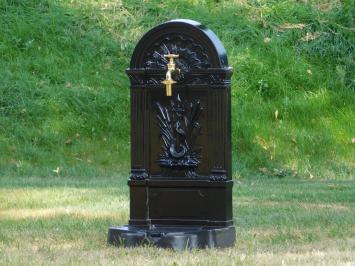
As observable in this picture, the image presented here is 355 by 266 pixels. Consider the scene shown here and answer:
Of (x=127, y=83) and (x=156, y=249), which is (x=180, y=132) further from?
(x=127, y=83)

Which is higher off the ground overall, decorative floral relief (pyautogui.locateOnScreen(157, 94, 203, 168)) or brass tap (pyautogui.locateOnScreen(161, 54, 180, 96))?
brass tap (pyautogui.locateOnScreen(161, 54, 180, 96))

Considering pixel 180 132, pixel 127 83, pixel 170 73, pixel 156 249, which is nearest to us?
pixel 156 249

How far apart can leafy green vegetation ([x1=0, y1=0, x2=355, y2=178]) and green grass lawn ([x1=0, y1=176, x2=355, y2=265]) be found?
107 centimetres

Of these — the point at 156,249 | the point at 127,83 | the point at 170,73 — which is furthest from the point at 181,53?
the point at 127,83

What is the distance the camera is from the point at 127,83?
18.2m

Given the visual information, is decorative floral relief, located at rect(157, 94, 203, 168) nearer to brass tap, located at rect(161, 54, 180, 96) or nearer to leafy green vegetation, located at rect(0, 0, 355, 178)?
brass tap, located at rect(161, 54, 180, 96)

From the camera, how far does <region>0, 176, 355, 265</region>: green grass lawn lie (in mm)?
8117

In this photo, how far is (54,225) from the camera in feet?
33.8

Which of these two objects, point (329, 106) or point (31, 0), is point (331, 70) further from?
point (31, 0)

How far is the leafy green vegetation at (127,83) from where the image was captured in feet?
54.2

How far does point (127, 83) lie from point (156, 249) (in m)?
9.72

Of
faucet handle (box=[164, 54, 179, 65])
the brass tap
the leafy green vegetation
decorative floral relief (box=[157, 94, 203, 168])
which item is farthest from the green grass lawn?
faucet handle (box=[164, 54, 179, 65])

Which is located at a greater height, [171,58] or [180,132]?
[171,58]

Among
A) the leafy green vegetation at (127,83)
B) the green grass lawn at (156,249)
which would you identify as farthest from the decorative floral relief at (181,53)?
the leafy green vegetation at (127,83)
